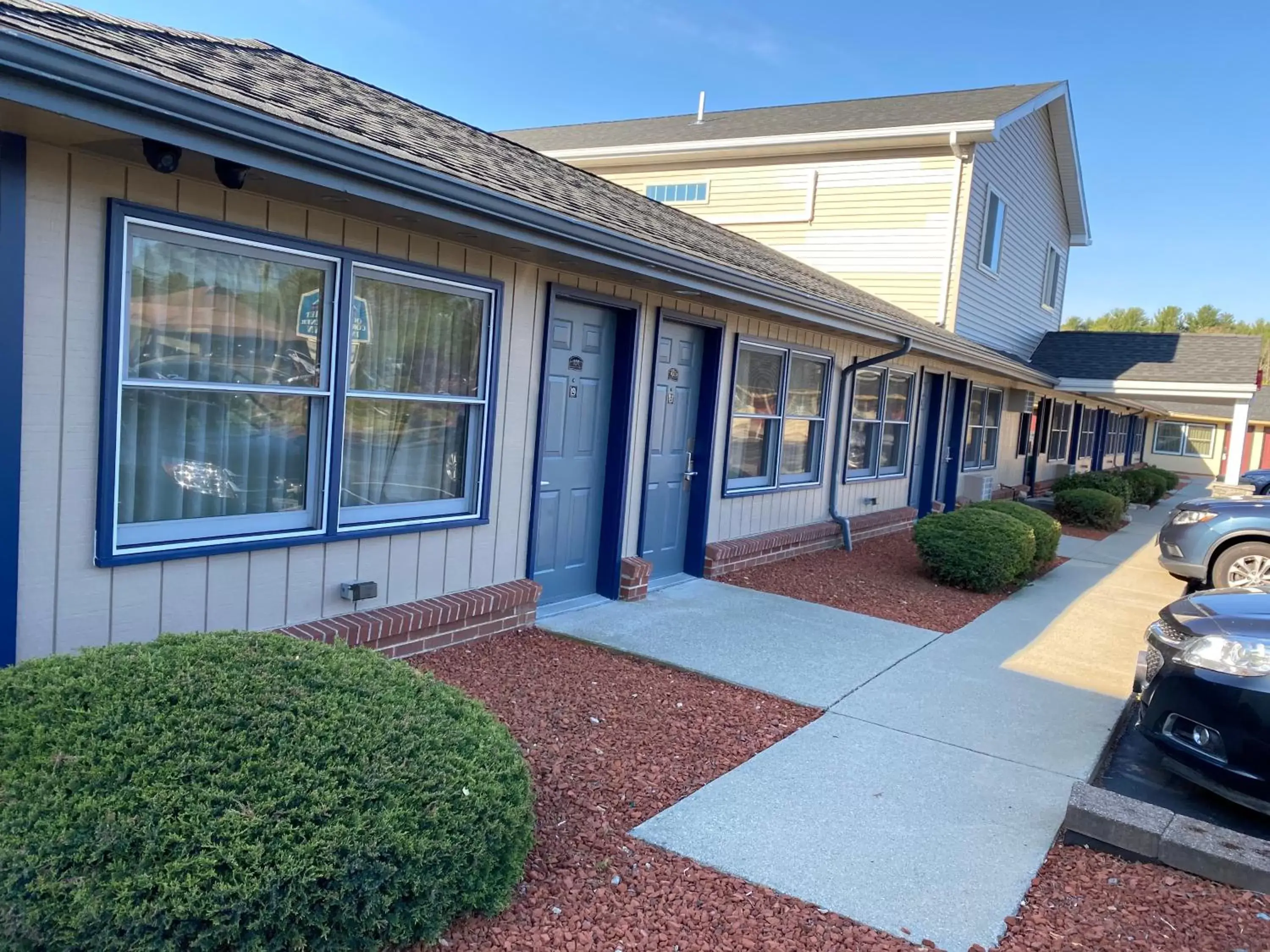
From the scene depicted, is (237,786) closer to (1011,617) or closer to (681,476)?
(681,476)

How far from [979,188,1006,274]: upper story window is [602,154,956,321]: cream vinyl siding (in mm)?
1198

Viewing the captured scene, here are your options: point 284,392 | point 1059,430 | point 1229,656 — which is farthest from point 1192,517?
point 1059,430

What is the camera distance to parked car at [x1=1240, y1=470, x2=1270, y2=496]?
46.8ft

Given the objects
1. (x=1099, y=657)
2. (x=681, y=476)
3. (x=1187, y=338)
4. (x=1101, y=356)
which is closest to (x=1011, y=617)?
(x=1099, y=657)

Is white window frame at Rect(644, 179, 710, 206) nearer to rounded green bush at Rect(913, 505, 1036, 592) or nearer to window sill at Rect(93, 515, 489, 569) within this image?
rounded green bush at Rect(913, 505, 1036, 592)

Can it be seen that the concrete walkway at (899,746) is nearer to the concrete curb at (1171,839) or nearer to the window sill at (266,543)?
the concrete curb at (1171,839)

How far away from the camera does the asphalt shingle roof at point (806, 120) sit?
615 inches

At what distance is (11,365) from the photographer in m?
3.76

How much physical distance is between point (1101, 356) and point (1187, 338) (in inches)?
102

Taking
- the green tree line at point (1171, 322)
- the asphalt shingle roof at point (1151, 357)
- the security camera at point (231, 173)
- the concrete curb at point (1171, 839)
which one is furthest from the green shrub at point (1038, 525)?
the green tree line at point (1171, 322)

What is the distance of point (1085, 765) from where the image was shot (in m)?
4.93

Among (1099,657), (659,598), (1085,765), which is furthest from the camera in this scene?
(659,598)

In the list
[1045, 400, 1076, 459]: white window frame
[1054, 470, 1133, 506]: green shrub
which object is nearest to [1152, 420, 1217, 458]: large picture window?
[1045, 400, 1076, 459]: white window frame

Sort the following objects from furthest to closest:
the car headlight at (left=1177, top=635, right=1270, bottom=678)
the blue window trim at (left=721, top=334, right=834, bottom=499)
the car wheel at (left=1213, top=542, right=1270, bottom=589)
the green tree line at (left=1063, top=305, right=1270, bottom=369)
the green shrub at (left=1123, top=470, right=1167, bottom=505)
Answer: the green tree line at (left=1063, top=305, right=1270, bottom=369), the green shrub at (left=1123, top=470, right=1167, bottom=505), the car wheel at (left=1213, top=542, right=1270, bottom=589), the blue window trim at (left=721, top=334, right=834, bottom=499), the car headlight at (left=1177, top=635, right=1270, bottom=678)
